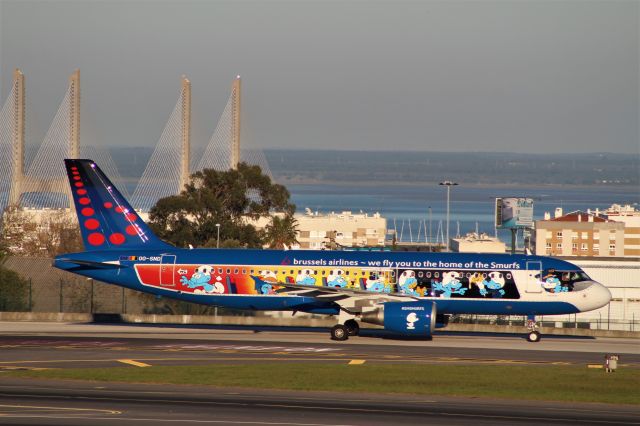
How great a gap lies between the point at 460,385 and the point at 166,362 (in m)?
11.0

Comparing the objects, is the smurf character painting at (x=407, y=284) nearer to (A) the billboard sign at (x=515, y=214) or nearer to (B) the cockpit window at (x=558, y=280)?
(B) the cockpit window at (x=558, y=280)

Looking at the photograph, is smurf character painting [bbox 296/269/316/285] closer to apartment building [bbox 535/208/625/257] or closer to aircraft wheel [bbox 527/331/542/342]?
aircraft wheel [bbox 527/331/542/342]

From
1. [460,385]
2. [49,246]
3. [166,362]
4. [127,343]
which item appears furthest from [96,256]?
[49,246]

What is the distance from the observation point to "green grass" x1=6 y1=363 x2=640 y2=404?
113 ft

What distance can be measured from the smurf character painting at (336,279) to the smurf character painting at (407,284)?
8.12ft

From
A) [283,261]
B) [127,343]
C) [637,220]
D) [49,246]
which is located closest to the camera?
[127,343]

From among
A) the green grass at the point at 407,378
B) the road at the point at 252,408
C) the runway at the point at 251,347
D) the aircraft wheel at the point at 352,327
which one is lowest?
the road at the point at 252,408

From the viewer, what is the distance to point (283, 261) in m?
50.1

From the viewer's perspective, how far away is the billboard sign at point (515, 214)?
85.0 metres

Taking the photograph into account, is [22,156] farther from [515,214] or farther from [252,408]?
[252,408]

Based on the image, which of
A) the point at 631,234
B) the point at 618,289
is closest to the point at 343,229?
the point at 631,234

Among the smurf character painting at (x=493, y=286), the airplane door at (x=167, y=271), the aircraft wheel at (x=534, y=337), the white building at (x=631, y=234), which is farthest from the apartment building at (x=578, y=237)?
the airplane door at (x=167, y=271)

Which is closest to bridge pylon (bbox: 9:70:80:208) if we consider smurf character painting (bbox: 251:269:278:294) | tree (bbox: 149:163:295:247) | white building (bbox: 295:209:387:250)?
tree (bbox: 149:163:295:247)

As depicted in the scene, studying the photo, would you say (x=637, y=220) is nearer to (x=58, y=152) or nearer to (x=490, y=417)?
(x=58, y=152)
